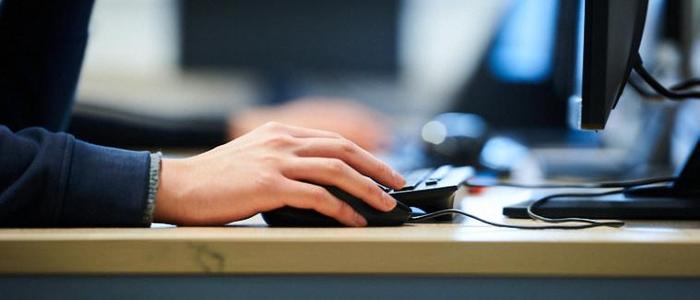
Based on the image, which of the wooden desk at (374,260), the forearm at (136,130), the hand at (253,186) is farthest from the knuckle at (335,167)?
the forearm at (136,130)

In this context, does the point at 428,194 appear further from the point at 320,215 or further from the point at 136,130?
the point at 136,130

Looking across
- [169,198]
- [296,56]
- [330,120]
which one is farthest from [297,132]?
[296,56]

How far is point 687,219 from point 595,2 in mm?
243

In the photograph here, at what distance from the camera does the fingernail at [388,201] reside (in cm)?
70

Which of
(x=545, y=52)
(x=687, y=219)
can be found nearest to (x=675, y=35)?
(x=545, y=52)

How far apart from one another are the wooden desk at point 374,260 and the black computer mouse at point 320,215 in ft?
0.33

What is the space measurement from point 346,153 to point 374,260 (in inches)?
6.5

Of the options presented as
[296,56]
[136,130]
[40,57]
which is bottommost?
[136,130]

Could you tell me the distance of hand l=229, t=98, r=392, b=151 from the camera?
2.36 m

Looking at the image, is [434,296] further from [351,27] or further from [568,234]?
[351,27]

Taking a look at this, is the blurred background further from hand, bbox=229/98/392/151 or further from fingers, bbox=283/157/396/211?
fingers, bbox=283/157/396/211

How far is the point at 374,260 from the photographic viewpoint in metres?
0.58

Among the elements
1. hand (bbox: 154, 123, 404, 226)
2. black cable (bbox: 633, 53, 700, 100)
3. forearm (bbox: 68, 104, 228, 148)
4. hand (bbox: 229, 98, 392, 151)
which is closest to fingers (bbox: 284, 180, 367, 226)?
hand (bbox: 154, 123, 404, 226)

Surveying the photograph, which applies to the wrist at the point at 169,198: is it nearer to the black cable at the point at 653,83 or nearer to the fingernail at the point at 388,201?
the fingernail at the point at 388,201
